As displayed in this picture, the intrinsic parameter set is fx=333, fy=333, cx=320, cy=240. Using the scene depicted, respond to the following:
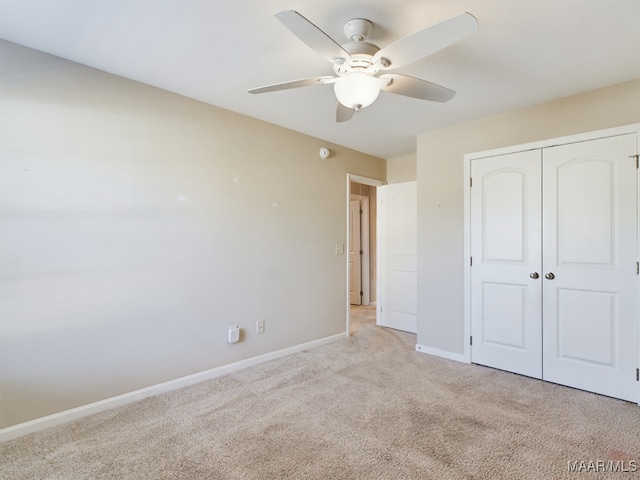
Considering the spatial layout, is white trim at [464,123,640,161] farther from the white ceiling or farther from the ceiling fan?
the ceiling fan

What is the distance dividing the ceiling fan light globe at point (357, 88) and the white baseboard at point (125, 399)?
243 cm

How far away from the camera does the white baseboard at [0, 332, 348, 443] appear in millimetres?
2025

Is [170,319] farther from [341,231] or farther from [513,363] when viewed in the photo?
[513,363]

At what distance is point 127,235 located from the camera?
2420mm

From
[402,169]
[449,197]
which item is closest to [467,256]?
[449,197]

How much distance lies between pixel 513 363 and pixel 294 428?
6.88 feet

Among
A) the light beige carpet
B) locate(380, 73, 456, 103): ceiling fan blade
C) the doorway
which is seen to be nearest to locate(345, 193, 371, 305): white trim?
the doorway

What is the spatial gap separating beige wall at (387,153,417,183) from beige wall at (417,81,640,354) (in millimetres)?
897

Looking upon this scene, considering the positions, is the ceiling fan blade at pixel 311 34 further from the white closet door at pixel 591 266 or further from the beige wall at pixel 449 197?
the white closet door at pixel 591 266

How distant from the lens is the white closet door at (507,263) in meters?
2.88

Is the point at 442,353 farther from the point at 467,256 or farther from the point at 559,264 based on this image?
the point at 559,264

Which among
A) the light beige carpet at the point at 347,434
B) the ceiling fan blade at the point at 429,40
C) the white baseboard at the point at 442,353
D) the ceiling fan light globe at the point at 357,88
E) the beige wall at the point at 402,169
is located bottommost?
the light beige carpet at the point at 347,434

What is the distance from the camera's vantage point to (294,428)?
6.91ft

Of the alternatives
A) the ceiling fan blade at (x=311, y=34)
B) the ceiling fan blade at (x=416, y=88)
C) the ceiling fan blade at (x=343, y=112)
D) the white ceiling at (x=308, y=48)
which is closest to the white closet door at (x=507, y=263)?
the white ceiling at (x=308, y=48)
